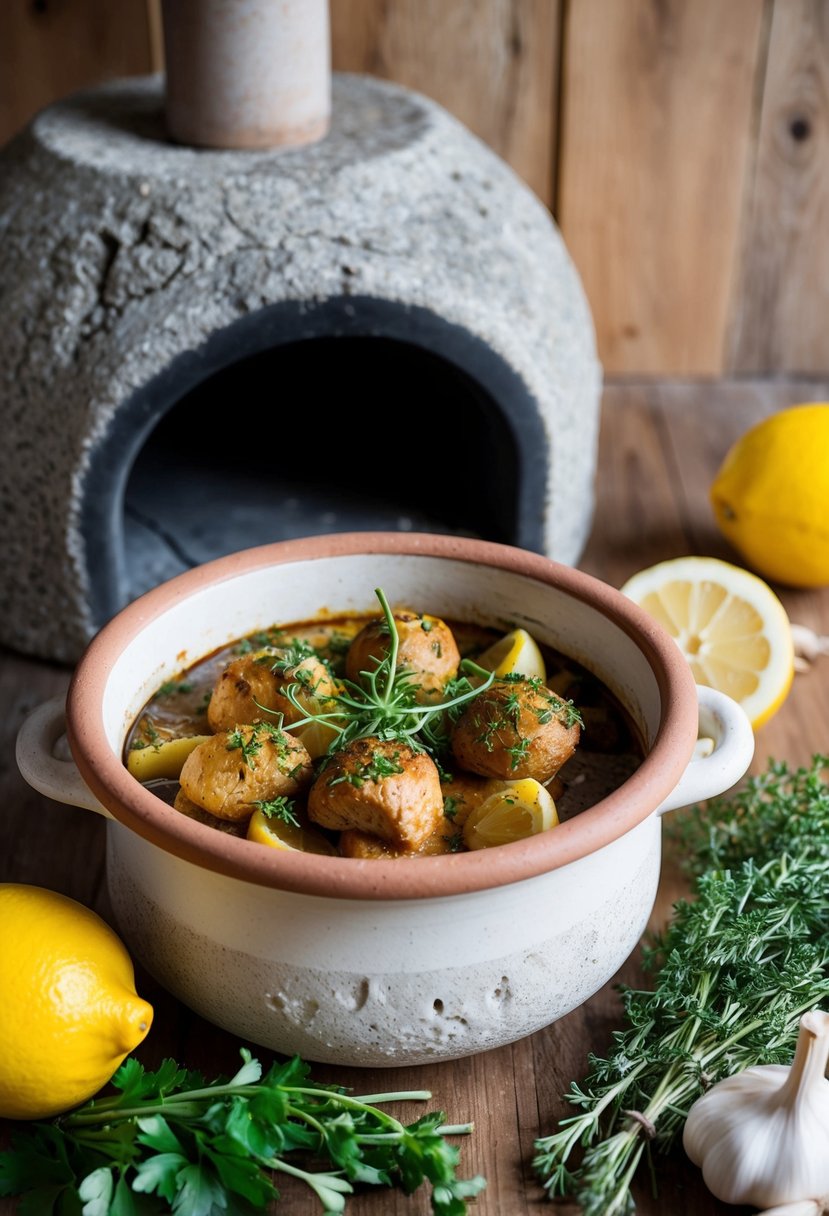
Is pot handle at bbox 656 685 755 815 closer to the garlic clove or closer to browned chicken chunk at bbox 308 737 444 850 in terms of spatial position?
browned chicken chunk at bbox 308 737 444 850

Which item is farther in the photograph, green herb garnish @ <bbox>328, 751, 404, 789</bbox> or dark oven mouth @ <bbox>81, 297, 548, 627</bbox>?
dark oven mouth @ <bbox>81, 297, 548, 627</bbox>

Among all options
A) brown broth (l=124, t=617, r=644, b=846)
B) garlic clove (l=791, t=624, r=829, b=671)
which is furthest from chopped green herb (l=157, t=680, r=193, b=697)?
garlic clove (l=791, t=624, r=829, b=671)

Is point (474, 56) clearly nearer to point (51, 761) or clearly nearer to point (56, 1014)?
point (51, 761)

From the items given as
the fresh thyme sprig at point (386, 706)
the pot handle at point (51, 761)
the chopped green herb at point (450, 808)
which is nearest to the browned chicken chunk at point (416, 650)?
the fresh thyme sprig at point (386, 706)

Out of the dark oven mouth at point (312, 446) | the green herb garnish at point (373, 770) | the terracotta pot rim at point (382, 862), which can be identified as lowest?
the dark oven mouth at point (312, 446)

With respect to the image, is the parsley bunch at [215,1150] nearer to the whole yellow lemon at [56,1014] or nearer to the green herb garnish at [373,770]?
the whole yellow lemon at [56,1014]

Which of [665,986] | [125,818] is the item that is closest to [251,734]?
[125,818]

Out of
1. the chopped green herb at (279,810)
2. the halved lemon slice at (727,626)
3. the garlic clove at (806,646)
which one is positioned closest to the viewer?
the chopped green herb at (279,810)

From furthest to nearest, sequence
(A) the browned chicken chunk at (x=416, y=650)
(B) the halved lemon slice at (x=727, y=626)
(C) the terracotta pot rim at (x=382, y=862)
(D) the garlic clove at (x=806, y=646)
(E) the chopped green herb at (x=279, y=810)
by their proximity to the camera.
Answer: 1. (D) the garlic clove at (x=806, y=646)
2. (B) the halved lemon slice at (x=727, y=626)
3. (A) the browned chicken chunk at (x=416, y=650)
4. (E) the chopped green herb at (x=279, y=810)
5. (C) the terracotta pot rim at (x=382, y=862)
